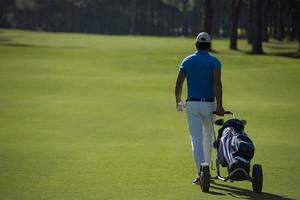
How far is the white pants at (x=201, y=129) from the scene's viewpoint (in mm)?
11719

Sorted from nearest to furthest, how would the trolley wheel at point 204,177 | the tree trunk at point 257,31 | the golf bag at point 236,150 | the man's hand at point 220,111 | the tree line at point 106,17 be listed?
1. the golf bag at point 236,150
2. the trolley wheel at point 204,177
3. the man's hand at point 220,111
4. the tree trunk at point 257,31
5. the tree line at point 106,17

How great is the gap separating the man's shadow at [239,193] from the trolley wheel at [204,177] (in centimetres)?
14

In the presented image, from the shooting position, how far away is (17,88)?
31922 millimetres

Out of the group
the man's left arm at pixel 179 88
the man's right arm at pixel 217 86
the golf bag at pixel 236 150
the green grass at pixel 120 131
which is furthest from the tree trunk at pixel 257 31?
the golf bag at pixel 236 150

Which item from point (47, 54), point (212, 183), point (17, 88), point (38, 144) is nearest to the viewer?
point (212, 183)

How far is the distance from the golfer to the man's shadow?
0.48 meters

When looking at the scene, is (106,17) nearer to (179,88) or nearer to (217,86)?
(179,88)

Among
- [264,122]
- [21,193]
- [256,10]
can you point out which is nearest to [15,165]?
[21,193]

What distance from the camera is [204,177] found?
440 inches

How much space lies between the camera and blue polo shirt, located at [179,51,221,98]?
38.3 feet

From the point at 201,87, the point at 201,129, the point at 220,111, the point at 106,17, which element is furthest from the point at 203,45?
the point at 106,17

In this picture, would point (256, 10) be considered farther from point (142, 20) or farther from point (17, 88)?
point (142, 20)

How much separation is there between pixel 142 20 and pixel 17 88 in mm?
143366

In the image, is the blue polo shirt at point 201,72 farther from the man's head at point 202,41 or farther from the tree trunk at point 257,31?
the tree trunk at point 257,31
